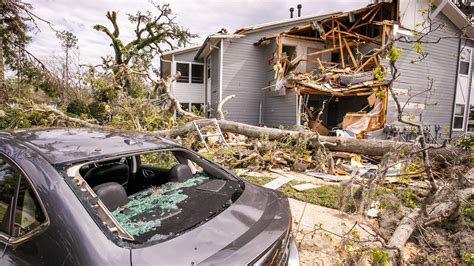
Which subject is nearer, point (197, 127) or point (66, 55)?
point (197, 127)

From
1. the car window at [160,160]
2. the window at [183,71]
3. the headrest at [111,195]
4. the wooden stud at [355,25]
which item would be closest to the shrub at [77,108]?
the window at [183,71]

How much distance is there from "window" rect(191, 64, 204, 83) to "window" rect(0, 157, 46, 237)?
16891 mm

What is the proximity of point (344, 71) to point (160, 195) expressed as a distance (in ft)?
36.4

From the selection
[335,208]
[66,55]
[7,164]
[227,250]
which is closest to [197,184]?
[227,250]

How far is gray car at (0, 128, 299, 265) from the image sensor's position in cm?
134

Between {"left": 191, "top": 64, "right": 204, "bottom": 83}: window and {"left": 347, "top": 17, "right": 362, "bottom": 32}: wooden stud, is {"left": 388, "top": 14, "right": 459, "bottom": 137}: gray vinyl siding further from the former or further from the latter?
{"left": 191, "top": 64, "right": 204, "bottom": 83}: window

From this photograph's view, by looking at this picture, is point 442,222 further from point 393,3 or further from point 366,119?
point 393,3

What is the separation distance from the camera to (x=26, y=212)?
5.18ft

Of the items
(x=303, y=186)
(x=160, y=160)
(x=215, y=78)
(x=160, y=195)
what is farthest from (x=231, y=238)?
(x=215, y=78)

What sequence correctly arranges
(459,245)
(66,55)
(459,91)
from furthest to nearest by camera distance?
1. (66,55)
2. (459,91)
3. (459,245)

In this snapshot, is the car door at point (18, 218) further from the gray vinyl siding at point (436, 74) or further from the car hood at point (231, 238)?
the gray vinyl siding at point (436, 74)

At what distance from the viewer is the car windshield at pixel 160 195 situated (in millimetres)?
1764

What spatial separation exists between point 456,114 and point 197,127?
14011 millimetres

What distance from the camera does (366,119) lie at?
1082 cm
